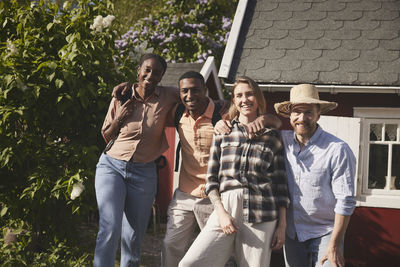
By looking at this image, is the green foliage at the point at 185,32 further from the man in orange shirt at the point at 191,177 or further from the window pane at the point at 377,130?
the man in orange shirt at the point at 191,177

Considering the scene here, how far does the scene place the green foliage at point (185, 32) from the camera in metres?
13.5

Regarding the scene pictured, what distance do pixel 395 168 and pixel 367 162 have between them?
1.52 feet

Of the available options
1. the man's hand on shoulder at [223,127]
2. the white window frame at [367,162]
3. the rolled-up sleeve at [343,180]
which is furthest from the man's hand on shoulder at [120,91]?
the white window frame at [367,162]

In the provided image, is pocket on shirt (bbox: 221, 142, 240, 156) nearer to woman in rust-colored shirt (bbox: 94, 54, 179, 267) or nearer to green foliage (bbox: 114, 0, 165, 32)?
woman in rust-colored shirt (bbox: 94, 54, 179, 267)

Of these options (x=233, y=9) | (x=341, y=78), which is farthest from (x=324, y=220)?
(x=233, y=9)

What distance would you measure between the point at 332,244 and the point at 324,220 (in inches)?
6.7

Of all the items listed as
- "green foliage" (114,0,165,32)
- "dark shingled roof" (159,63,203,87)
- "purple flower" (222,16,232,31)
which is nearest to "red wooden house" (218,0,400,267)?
"dark shingled roof" (159,63,203,87)

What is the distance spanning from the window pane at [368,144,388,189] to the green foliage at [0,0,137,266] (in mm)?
3413

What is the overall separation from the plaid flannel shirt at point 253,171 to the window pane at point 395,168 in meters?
3.40

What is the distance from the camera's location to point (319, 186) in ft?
8.55

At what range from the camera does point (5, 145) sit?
4285 millimetres

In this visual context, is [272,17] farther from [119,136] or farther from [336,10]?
[119,136]

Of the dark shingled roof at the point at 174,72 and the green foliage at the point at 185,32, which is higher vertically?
the green foliage at the point at 185,32

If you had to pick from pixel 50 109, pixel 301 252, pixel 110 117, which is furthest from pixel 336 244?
pixel 50 109
